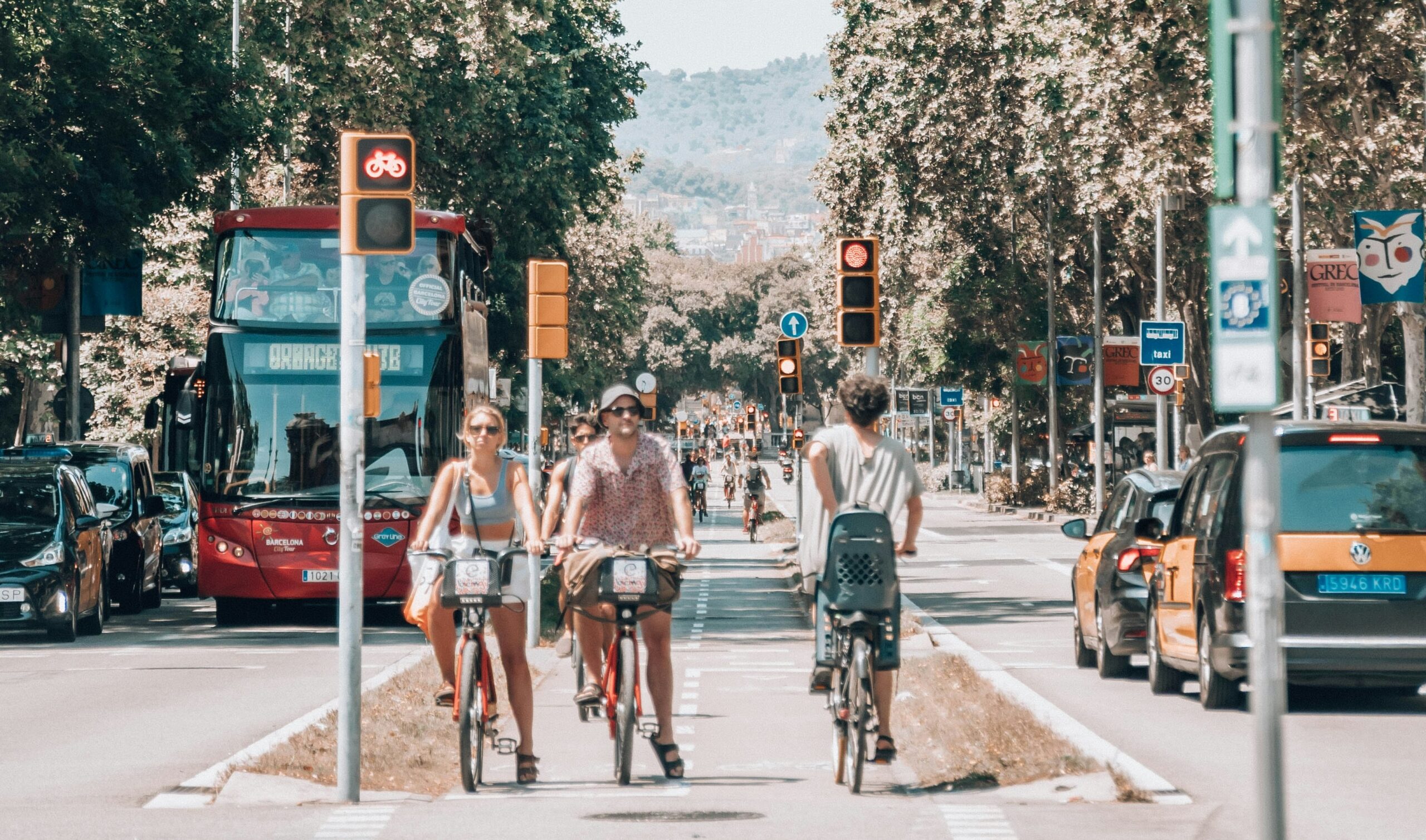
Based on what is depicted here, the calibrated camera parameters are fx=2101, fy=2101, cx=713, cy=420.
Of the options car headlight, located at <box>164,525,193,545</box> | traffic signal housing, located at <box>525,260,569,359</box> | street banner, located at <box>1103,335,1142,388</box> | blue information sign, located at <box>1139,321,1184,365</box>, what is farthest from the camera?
street banner, located at <box>1103,335,1142,388</box>

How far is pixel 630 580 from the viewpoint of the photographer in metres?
9.76

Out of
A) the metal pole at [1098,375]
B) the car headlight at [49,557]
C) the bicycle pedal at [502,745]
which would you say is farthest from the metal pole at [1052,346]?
the bicycle pedal at [502,745]

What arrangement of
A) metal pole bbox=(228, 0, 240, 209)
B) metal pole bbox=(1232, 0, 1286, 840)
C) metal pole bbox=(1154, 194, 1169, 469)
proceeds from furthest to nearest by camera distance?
metal pole bbox=(1154, 194, 1169, 469) < metal pole bbox=(228, 0, 240, 209) < metal pole bbox=(1232, 0, 1286, 840)

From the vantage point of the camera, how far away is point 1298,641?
40.8 feet

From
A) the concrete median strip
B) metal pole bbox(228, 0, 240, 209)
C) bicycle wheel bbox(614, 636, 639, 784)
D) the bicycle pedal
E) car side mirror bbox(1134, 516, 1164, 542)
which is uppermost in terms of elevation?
metal pole bbox(228, 0, 240, 209)

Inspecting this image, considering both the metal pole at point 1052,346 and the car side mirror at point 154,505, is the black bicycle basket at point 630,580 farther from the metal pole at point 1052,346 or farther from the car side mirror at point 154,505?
the metal pole at point 1052,346

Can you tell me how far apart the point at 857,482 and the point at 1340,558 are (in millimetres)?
4105

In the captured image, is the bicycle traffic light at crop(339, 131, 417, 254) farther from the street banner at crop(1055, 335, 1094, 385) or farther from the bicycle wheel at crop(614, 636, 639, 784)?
the street banner at crop(1055, 335, 1094, 385)

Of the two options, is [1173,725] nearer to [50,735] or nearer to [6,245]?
[50,735]

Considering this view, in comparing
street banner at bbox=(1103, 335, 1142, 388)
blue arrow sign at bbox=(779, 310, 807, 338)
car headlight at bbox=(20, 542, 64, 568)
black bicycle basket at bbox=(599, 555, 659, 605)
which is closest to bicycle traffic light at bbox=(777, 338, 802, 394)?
blue arrow sign at bbox=(779, 310, 807, 338)

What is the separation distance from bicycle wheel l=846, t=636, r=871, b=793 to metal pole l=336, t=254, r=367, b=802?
2.18m

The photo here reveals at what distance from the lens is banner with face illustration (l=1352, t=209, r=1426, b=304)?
23188 millimetres

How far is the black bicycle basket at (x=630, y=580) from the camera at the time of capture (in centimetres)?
974

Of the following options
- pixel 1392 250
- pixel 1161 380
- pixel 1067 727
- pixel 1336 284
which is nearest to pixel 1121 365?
pixel 1161 380
